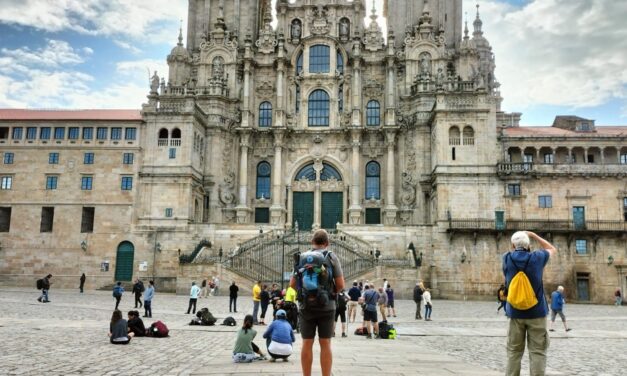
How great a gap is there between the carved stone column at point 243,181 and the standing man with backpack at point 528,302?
46.0m

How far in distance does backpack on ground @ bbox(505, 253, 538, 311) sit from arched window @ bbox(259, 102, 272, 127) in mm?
49966

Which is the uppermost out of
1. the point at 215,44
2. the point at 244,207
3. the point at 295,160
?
the point at 215,44

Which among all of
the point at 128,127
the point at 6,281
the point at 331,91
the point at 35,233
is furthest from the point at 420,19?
the point at 6,281

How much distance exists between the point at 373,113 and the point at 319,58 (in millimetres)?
7529

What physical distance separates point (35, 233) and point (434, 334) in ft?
126

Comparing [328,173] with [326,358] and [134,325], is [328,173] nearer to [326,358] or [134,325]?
[134,325]

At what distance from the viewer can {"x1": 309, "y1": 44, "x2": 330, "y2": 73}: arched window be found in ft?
184

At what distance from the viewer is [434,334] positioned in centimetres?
1936

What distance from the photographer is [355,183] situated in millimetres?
53406

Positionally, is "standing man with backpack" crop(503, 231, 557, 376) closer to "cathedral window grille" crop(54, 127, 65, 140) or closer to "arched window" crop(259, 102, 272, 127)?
"cathedral window grille" crop(54, 127, 65, 140)

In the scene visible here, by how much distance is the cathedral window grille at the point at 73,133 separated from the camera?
159 ft

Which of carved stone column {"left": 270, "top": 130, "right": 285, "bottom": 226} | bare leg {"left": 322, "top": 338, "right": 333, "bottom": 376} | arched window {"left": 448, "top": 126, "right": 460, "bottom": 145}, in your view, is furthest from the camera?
carved stone column {"left": 270, "top": 130, "right": 285, "bottom": 226}

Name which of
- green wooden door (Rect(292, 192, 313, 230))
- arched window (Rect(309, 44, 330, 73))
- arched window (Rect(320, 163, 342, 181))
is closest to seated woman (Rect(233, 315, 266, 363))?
green wooden door (Rect(292, 192, 313, 230))

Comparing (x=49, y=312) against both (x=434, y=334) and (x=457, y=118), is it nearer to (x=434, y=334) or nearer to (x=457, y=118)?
(x=434, y=334)
